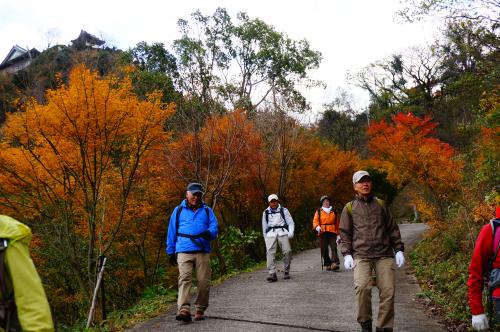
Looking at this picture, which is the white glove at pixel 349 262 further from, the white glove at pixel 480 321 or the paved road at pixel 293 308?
the white glove at pixel 480 321

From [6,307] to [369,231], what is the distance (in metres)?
3.97

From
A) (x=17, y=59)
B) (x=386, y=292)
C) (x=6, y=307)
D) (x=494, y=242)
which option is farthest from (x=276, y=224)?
(x=17, y=59)

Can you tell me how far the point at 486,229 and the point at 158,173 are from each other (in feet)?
42.9

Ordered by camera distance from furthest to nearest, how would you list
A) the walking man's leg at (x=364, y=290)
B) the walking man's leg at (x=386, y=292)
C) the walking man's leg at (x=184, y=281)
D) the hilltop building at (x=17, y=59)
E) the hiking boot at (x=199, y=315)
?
the hilltop building at (x=17, y=59)
the hiking boot at (x=199, y=315)
the walking man's leg at (x=184, y=281)
the walking man's leg at (x=364, y=290)
the walking man's leg at (x=386, y=292)

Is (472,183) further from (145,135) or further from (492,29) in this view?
(145,135)

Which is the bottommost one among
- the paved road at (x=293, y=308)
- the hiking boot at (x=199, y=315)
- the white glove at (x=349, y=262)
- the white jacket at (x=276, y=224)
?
the paved road at (x=293, y=308)

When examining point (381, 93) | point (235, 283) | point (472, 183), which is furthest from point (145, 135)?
point (381, 93)

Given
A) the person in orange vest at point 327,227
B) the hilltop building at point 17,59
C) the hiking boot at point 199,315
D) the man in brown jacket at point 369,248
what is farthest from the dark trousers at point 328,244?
the hilltop building at point 17,59

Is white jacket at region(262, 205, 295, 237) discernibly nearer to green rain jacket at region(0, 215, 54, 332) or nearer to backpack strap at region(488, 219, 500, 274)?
backpack strap at region(488, 219, 500, 274)

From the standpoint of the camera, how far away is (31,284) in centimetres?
230

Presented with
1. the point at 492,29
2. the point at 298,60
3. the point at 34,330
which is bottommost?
the point at 34,330

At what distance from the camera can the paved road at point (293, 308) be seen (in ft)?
21.4

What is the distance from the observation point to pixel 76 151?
37.9ft

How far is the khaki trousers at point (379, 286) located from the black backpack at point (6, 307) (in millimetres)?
3881
